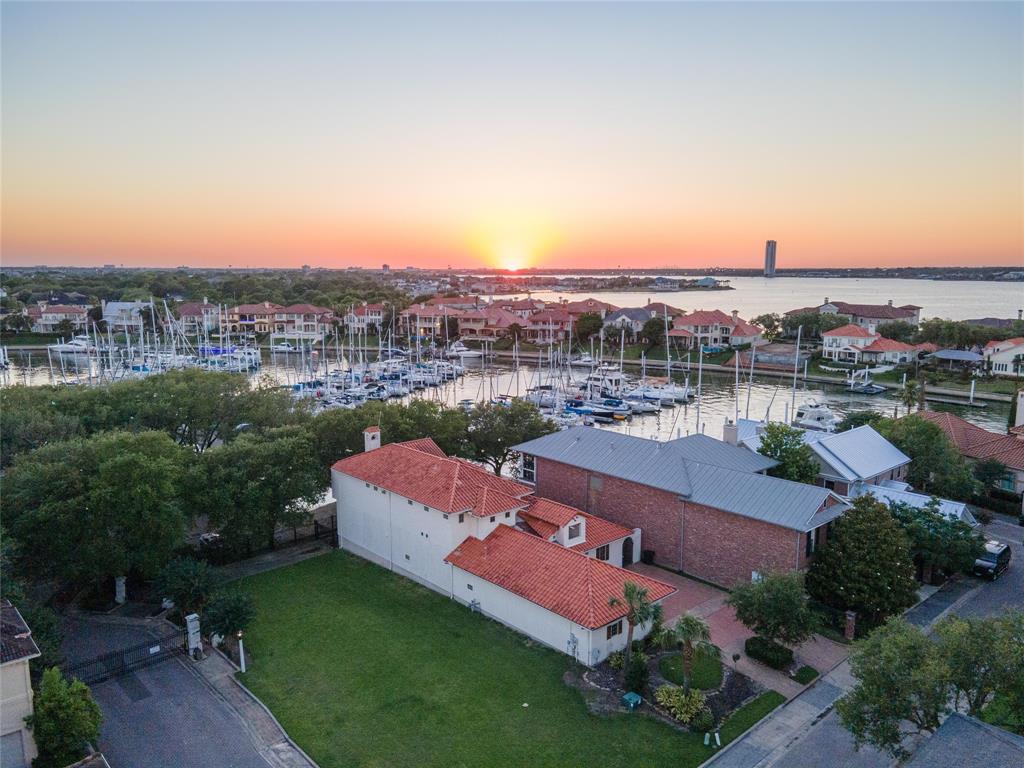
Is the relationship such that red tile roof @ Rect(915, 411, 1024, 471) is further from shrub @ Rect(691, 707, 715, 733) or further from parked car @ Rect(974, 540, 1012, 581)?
shrub @ Rect(691, 707, 715, 733)

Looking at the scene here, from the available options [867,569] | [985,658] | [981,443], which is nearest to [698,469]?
[867,569]

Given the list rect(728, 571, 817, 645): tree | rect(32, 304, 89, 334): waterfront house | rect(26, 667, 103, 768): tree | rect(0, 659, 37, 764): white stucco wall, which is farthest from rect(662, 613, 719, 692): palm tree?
rect(32, 304, 89, 334): waterfront house

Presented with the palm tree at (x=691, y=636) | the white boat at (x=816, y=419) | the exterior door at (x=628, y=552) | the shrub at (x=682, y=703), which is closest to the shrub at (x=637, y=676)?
the shrub at (x=682, y=703)

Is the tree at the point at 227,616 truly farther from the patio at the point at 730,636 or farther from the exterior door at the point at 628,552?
the exterior door at the point at 628,552

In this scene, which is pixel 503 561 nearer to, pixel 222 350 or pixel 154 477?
pixel 154 477

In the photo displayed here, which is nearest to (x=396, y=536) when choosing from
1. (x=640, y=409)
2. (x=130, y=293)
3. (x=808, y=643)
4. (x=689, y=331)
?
(x=808, y=643)

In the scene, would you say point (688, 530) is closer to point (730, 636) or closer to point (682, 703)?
point (730, 636)
